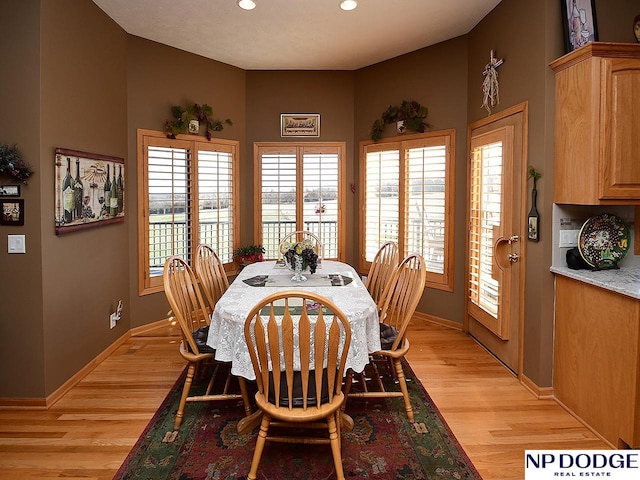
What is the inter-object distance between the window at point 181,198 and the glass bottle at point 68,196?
1.28 m

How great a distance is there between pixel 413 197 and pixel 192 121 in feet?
8.02

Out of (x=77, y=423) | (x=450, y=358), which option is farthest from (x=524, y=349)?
(x=77, y=423)

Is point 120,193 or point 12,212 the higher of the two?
point 120,193

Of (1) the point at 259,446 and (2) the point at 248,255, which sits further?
(2) the point at 248,255

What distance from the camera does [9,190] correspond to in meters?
3.11

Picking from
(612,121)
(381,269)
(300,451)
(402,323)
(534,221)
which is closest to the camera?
(300,451)

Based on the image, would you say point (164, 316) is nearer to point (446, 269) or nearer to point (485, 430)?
point (446, 269)

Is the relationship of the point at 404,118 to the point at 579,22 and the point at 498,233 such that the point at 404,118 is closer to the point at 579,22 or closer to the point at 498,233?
the point at 498,233

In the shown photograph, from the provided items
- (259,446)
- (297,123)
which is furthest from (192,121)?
(259,446)

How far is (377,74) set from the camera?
557 cm

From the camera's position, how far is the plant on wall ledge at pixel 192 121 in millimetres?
4910

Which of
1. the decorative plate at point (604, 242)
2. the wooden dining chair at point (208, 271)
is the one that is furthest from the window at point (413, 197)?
the wooden dining chair at point (208, 271)

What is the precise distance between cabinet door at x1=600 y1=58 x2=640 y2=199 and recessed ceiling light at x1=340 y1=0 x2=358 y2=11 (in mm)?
1964

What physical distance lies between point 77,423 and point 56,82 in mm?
2206
